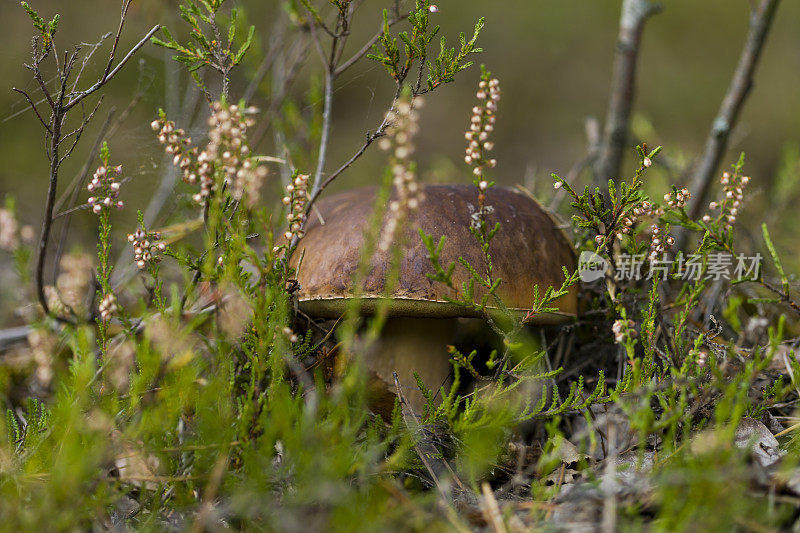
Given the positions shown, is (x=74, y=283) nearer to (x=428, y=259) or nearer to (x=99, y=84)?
(x=99, y=84)

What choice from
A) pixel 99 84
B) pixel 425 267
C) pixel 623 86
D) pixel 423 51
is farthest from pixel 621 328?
pixel 623 86

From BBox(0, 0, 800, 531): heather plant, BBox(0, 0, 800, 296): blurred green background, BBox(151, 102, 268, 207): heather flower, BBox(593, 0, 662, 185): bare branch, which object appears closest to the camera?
BBox(0, 0, 800, 531): heather plant

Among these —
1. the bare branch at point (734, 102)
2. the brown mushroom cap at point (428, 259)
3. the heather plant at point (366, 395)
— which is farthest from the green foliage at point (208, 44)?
the bare branch at point (734, 102)

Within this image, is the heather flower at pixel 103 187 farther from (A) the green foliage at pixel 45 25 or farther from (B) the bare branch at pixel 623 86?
(B) the bare branch at pixel 623 86

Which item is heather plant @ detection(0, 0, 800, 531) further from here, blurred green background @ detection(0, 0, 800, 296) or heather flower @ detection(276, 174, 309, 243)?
blurred green background @ detection(0, 0, 800, 296)

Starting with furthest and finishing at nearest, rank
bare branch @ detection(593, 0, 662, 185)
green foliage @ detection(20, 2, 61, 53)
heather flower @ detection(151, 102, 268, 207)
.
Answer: bare branch @ detection(593, 0, 662, 185)
green foliage @ detection(20, 2, 61, 53)
heather flower @ detection(151, 102, 268, 207)

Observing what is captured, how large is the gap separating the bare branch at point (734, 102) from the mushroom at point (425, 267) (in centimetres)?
79

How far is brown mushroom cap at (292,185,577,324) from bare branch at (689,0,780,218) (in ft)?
2.81

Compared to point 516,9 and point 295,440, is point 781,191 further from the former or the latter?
point 516,9

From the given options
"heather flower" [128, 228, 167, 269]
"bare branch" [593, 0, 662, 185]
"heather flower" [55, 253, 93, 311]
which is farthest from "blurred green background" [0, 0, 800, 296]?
"heather flower" [128, 228, 167, 269]

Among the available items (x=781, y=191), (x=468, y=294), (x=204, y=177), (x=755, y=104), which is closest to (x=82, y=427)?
(x=204, y=177)

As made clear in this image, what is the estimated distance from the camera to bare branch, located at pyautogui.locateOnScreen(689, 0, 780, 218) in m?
1.81

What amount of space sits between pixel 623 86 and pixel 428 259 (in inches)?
51.4

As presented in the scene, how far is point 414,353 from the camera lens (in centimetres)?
138
